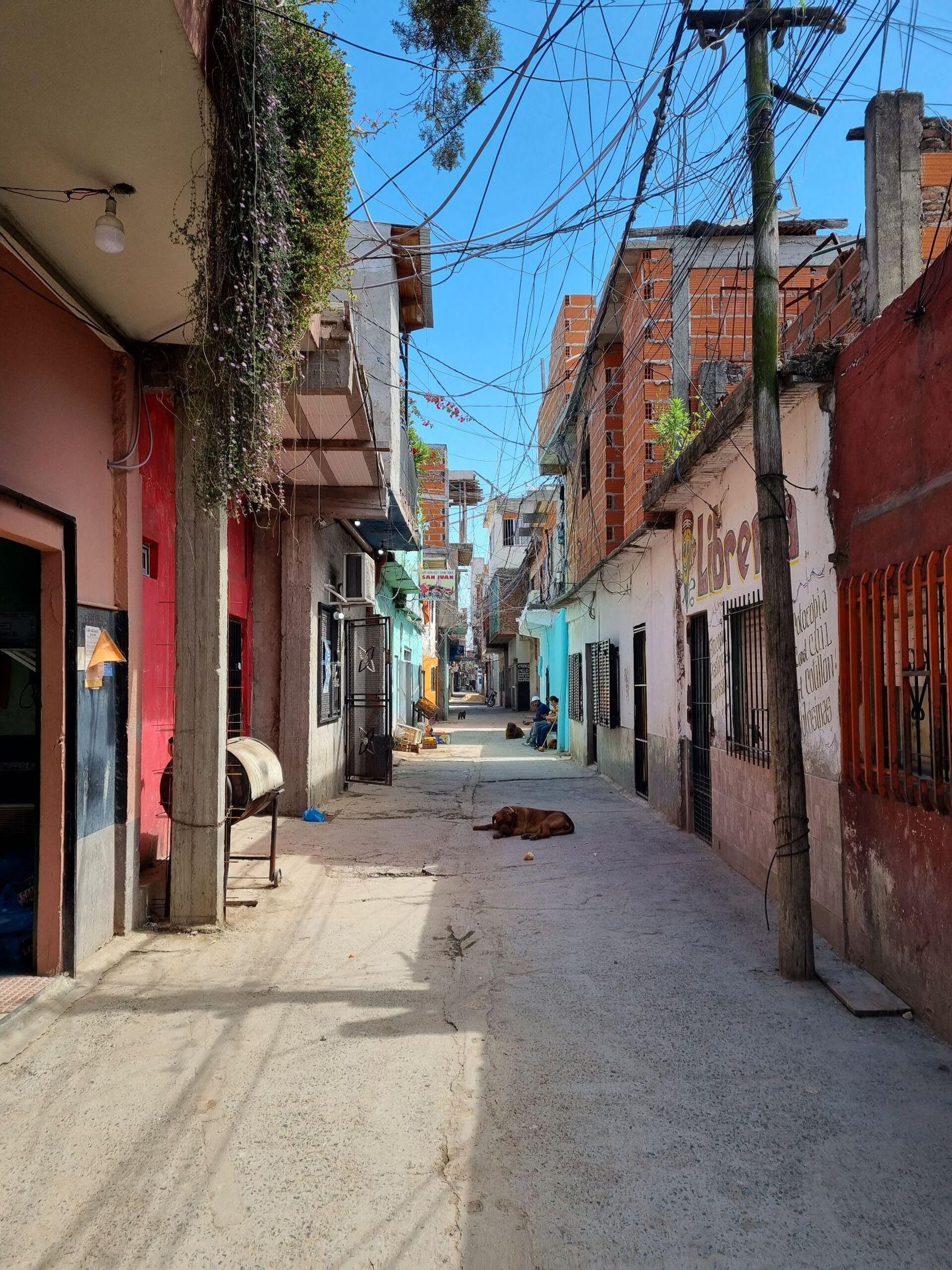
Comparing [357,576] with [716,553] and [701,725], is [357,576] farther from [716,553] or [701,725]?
[716,553]

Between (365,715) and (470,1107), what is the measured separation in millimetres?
11888

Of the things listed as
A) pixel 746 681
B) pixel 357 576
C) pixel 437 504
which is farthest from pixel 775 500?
pixel 437 504

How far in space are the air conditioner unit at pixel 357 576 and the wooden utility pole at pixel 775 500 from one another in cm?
866

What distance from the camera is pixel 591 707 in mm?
16016

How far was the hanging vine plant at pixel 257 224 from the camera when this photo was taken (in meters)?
3.51

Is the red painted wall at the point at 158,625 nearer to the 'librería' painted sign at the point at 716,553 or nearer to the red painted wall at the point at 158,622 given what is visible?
the red painted wall at the point at 158,622

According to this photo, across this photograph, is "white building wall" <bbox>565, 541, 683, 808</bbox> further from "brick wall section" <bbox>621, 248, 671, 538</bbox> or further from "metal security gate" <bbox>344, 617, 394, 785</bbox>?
"metal security gate" <bbox>344, 617, 394, 785</bbox>

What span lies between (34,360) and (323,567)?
648 centimetres

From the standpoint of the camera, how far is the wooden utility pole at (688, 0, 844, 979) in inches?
171

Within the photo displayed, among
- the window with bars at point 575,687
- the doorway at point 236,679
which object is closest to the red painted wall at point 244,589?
the doorway at point 236,679

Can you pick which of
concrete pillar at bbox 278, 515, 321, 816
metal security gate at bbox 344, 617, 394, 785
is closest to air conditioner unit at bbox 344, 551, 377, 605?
metal security gate at bbox 344, 617, 394, 785

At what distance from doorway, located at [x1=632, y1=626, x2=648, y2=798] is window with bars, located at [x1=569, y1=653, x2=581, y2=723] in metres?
5.27

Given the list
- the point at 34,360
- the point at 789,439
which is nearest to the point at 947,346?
the point at 789,439

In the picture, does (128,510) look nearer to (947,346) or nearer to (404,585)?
(947,346)
